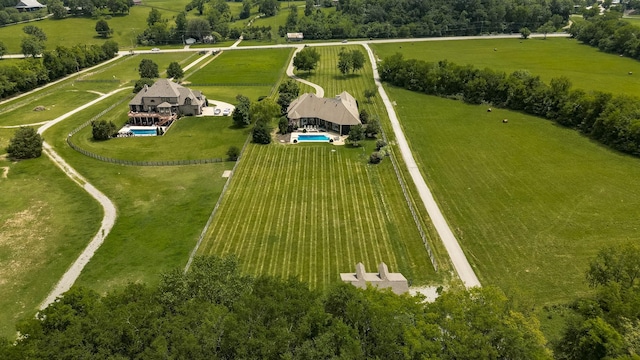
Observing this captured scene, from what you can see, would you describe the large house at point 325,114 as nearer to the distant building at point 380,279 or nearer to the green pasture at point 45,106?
the distant building at point 380,279

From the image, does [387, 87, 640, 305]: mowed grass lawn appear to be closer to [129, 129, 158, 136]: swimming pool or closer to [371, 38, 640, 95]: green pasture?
[371, 38, 640, 95]: green pasture

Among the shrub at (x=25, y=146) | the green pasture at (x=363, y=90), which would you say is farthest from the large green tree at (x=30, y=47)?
the green pasture at (x=363, y=90)

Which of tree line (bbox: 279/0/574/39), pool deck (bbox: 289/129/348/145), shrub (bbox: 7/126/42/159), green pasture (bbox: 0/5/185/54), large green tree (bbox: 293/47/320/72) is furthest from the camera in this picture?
tree line (bbox: 279/0/574/39)

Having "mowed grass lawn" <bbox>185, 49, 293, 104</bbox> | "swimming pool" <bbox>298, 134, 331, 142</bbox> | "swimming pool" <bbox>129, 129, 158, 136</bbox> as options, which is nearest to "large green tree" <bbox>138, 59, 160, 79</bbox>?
"mowed grass lawn" <bbox>185, 49, 293, 104</bbox>

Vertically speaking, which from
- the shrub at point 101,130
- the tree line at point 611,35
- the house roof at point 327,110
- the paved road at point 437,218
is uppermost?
the tree line at point 611,35

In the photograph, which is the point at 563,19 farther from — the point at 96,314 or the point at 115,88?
the point at 96,314

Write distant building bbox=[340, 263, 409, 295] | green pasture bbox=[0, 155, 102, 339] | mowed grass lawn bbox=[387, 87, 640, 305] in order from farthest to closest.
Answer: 1. mowed grass lawn bbox=[387, 87, 640, 305]
2. green pasture bbox=[0, 155, 102, 339]
3. distant building bbox=[340, 263, 409, 295]
